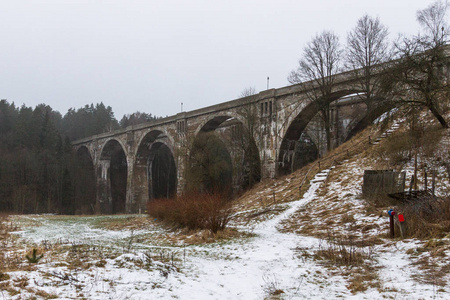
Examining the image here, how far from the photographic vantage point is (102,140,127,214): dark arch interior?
179ft

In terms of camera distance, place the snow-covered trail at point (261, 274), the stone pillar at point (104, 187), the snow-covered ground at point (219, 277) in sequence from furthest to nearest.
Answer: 1. the stone pillar at point (104, 187)
2. the snow-covered trail at point (261, 274)
3. the snow-covered ground at point (219, 277)

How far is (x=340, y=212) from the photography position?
10.5 metres

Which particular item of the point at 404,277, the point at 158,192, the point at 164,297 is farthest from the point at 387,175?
the point at 158,192

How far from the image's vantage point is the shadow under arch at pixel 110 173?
5359 cm

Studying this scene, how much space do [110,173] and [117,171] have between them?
227cm

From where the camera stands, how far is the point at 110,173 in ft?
184

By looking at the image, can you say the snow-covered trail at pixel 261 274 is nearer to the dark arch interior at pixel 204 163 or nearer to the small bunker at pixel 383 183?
the small bunker at pixel 383 183

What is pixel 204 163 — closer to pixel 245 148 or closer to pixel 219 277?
pixel 245 148

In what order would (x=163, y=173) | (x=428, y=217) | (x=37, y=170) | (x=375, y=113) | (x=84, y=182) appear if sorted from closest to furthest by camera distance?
1. (x=428, y=217)
2. (x=375, y=113)
3. (x=37, y=170)
4. (x=84, y=182)
5. (x=163, y=173)

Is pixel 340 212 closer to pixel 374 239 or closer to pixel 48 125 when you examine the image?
pixel 374 239

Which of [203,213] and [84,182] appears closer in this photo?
[203,213]

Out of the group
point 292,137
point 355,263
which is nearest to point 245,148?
point 292,137

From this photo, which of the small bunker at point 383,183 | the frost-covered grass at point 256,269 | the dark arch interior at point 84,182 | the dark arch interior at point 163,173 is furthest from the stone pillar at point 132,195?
the small bunker at point 383,183

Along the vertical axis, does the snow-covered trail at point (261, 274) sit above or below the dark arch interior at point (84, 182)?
below
